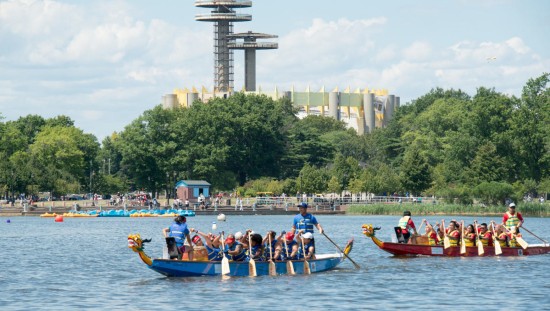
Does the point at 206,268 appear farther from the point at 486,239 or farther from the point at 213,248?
the point at 486,239

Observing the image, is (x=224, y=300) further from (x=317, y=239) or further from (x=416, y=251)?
(x=317, y=239)

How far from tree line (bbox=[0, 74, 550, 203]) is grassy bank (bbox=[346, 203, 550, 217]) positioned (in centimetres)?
264

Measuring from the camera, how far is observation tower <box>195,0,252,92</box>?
195875 millimetres

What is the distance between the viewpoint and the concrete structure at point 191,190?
125m

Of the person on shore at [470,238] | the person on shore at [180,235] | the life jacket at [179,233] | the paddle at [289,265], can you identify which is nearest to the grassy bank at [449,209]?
the person on shore at [470,238]

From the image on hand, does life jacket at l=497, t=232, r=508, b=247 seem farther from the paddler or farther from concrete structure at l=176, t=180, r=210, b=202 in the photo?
concrete structure at l=176, t=180, r=210, b=202

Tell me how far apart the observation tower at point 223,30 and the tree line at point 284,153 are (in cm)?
3020

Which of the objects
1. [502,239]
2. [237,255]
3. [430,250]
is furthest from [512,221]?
[237,255]

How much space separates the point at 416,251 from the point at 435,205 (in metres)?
56.2

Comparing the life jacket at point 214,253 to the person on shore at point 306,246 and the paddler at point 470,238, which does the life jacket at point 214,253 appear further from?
the paddler at point 470,238

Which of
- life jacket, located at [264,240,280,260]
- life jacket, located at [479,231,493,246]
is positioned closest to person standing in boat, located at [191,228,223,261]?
life jacket, located at [264,240,280,260]

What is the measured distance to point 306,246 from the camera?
42.8 meters

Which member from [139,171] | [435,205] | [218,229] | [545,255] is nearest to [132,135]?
[139,171]

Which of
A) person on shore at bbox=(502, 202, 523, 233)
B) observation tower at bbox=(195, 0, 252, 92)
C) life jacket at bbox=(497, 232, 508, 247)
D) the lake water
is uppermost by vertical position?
observation tower at bbox=(195, 0, 252, 92)
